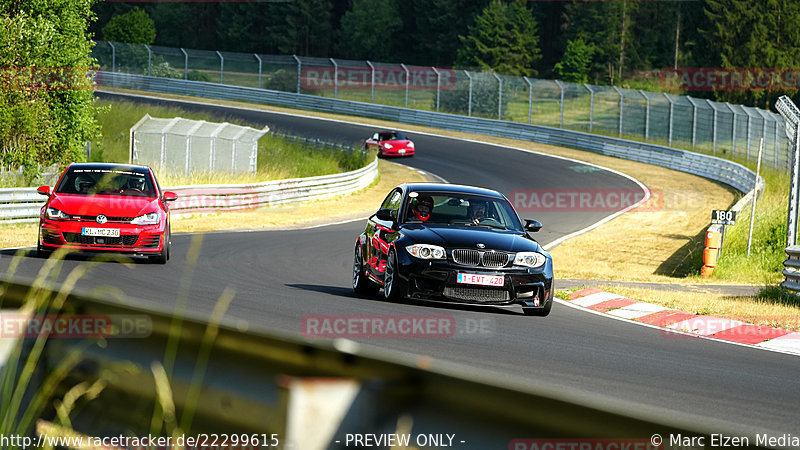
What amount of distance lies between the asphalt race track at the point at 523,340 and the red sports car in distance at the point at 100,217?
35 cm

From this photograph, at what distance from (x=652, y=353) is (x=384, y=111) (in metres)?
53.5

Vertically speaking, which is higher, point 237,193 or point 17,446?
point 17,446

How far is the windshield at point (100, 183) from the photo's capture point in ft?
52.7

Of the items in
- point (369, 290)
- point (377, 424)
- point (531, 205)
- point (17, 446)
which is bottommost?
point (531, 205)

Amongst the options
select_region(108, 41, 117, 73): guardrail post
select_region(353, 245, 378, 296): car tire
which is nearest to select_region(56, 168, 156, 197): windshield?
select_region(353, 245, 378, 296): car tire

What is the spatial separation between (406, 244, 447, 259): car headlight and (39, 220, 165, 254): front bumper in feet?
16.9

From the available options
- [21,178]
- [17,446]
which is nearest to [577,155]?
[21,178]

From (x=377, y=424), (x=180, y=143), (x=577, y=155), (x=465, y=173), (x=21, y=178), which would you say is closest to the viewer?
(x=377, y=424)

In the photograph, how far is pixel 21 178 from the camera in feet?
84.7

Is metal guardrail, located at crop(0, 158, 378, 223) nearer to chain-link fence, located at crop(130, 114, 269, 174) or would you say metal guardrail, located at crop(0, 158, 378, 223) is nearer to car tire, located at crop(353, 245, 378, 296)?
chain-link fence, located at crop(130, 114, 269, 174)

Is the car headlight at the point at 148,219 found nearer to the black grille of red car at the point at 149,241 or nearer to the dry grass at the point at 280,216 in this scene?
the black grille of red car at the point at 149,241

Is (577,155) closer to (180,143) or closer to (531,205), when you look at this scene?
(531,205)

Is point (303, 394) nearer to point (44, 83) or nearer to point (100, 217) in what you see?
point (100, 217)

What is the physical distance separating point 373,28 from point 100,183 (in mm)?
92581
